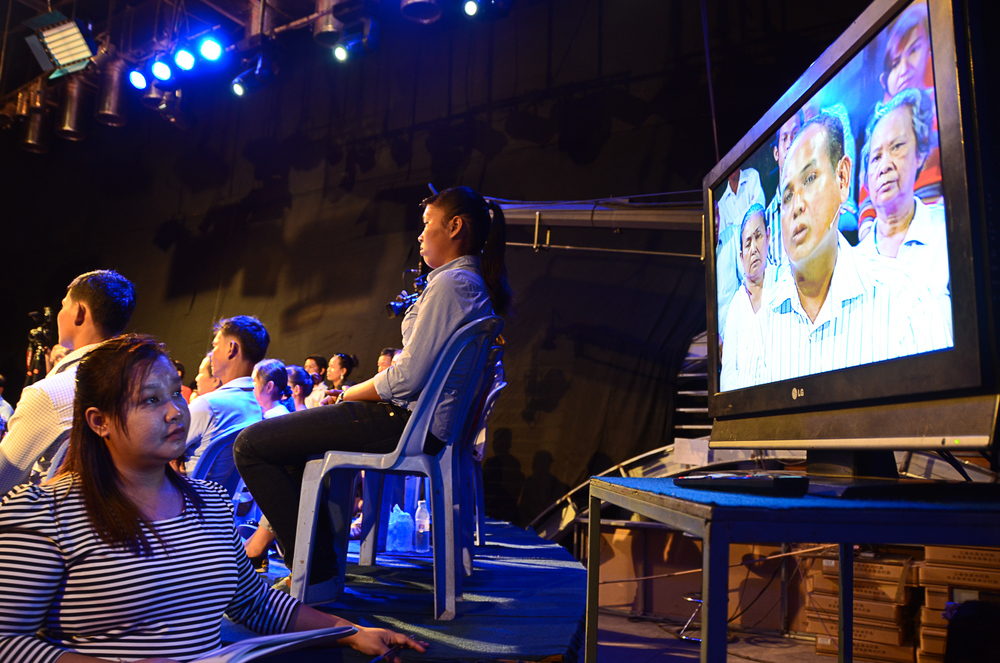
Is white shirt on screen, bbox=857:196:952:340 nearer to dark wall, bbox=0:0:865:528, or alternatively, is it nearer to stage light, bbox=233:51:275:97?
dark wall, bbox=0:0:865:528

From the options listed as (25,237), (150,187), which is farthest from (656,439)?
(25,237)

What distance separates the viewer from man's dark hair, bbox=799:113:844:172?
115 centimetres

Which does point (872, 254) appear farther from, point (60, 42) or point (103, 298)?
point (60, 42)

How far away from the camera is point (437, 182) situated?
281 inches

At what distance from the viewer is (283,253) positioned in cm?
799

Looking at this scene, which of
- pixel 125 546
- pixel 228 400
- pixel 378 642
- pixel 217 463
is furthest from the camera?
pixel 228 400

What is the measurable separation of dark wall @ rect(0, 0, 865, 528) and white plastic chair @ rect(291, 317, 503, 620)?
382cm

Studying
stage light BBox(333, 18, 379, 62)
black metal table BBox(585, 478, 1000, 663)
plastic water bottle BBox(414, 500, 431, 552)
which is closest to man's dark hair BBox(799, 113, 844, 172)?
black metal table BBox(585, 478, 1000, 663)

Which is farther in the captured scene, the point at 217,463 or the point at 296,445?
the point at 217,463

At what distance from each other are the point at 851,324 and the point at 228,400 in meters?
2.48

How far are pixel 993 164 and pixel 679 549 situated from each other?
182 inches

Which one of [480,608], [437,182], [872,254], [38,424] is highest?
[437,182]

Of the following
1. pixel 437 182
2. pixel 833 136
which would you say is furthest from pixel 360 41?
pixel 833 136

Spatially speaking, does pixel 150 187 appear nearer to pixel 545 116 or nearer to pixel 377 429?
pixel 545 116
